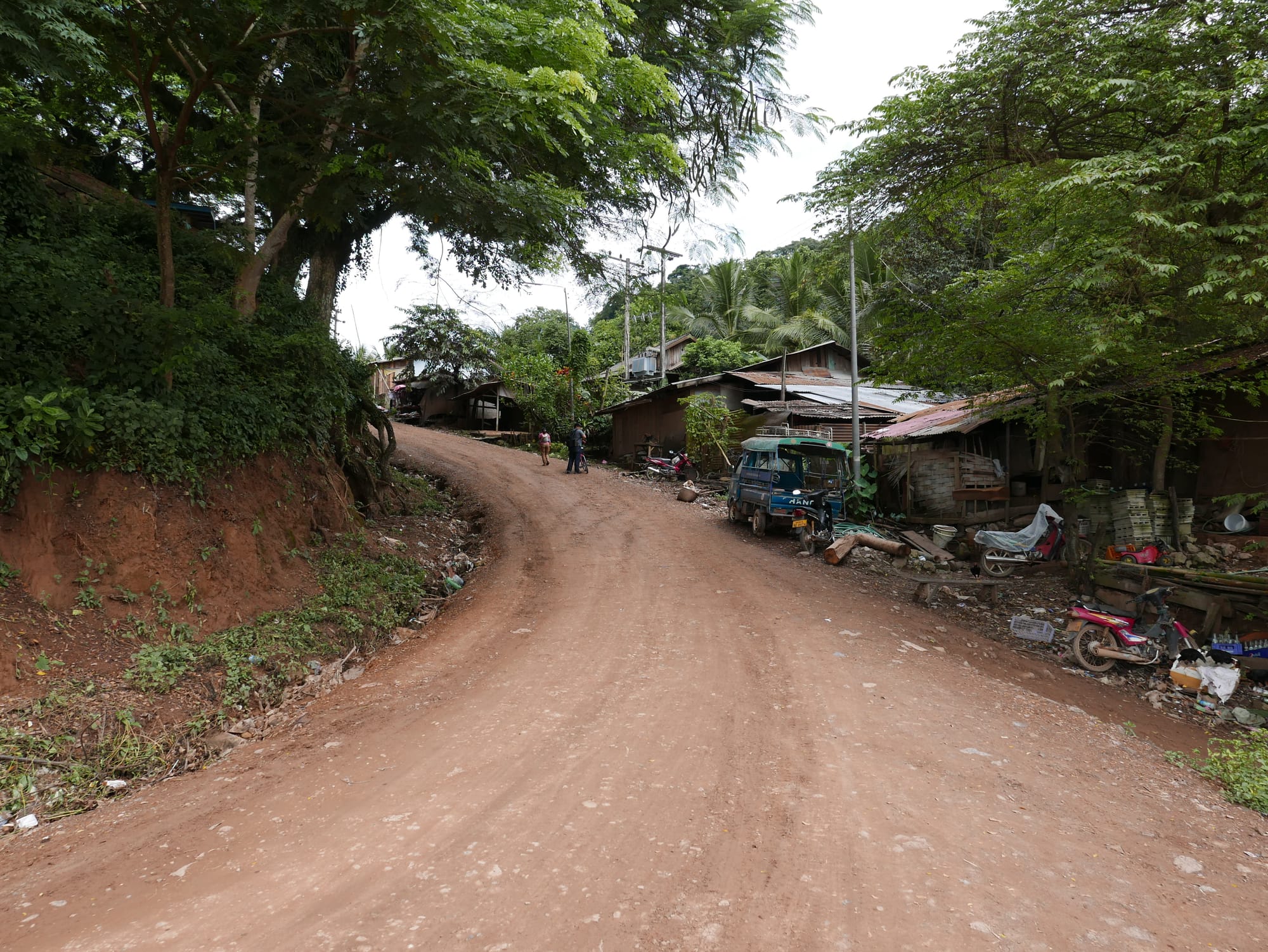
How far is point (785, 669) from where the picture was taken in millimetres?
6477

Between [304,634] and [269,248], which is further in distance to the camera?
[269,248]

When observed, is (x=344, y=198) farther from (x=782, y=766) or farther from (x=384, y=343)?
(x=384, y=343)

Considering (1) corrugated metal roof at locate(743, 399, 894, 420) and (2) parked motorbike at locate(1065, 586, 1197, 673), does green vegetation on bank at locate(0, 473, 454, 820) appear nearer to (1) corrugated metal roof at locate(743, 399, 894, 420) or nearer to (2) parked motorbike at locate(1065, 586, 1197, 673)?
(2) parked motorbike at locate(1065, 586, 1197, 673)

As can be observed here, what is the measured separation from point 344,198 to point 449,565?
19.0 feet

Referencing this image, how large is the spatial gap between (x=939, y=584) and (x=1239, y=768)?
5596mm

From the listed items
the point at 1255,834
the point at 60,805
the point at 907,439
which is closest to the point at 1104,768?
the point at 1255,834

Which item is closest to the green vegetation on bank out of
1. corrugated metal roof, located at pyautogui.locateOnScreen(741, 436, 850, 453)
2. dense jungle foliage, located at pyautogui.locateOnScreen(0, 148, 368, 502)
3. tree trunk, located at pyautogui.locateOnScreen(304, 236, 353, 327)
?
dense jungle foliage, located at pyautogui.locateOnScreen(0, 148, 368, 502)

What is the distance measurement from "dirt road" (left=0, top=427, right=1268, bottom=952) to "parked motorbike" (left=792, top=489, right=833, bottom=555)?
5.46 metres

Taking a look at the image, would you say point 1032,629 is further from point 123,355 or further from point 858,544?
point 123,355

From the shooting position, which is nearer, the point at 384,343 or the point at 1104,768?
the point at 1104,768

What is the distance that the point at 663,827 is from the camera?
372 cm

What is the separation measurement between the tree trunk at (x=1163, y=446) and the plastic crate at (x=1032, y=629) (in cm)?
458

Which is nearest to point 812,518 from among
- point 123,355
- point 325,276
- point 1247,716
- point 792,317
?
point 1247,716

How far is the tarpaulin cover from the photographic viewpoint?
39.1 feet
